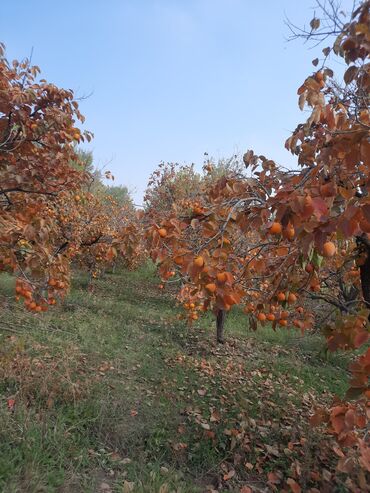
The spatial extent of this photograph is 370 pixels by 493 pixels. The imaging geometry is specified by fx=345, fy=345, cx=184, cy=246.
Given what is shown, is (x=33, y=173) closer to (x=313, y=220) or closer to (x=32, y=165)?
(x=32, y=165)

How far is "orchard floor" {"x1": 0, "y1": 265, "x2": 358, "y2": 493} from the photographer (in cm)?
291

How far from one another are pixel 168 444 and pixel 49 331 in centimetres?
327

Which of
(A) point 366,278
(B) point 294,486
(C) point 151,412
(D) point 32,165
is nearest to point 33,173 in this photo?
(D) point 32,165

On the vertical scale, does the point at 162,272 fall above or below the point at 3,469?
above

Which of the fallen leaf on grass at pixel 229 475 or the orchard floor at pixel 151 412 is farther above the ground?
the orchard floor at pixel 151 412

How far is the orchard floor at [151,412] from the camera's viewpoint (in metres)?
2.91

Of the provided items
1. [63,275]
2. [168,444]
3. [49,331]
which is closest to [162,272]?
[63,275]

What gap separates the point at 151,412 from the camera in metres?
3.96

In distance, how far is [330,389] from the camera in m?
5.61

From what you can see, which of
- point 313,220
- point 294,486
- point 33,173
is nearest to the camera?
point 313,220

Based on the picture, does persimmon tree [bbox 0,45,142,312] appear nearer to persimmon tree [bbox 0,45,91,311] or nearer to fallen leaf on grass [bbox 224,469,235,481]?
persimmon tree [bbox 0,45,91,311]

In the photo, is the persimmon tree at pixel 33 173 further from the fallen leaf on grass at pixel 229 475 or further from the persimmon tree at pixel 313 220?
the fallen leaf on grass at pixel 229 475

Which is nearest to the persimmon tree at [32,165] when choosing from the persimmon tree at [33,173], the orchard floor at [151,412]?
the persimmon tree at [33,173]

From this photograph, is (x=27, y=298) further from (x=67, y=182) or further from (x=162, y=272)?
(x=162, y=272)
